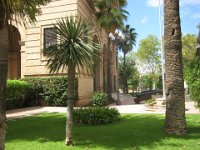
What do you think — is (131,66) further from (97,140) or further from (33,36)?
(97,140)

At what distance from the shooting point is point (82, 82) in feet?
75.3

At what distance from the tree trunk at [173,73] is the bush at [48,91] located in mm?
12493

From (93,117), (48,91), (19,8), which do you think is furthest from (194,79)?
(48,91)

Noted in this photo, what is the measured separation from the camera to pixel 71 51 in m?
8.34

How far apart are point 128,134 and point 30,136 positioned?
3.49 meters

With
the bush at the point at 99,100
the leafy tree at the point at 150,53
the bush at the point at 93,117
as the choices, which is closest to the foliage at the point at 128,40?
the leafy tree at the point at 150,53

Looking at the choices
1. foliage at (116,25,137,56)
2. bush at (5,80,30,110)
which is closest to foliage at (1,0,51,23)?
bush at (5,80,30,110)

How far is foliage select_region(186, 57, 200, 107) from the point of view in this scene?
10531mm

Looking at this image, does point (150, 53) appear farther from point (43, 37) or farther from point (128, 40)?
point (43, 37)

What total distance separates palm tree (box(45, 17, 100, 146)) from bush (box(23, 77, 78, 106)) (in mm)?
12860

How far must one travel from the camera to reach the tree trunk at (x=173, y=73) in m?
9.70

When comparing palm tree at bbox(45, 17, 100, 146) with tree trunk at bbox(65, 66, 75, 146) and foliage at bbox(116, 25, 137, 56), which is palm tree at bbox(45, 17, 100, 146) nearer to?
tree trunk at bbox(65, 66, 75, 146)

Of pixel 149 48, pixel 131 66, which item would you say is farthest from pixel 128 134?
pixel 131 66

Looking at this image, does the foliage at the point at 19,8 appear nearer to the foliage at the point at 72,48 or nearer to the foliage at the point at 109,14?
the foliage at the point at 72,48
